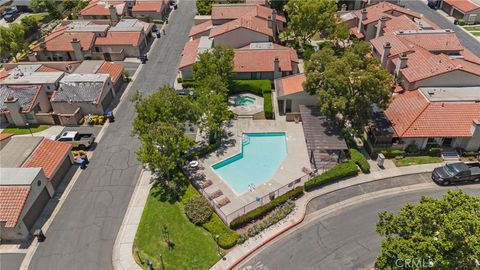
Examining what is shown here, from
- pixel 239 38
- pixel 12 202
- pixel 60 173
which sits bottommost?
pixel 60 173

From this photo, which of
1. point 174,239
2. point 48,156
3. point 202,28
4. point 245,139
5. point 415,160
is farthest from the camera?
point 202,28

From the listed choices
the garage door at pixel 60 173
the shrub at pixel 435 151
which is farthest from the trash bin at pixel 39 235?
the shrub at pixel 435 151

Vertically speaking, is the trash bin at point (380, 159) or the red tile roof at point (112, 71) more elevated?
the red tile roof at point (112, 71)

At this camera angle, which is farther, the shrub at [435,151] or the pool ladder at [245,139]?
the pool ladder at [245,139]

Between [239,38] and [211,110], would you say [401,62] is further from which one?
[211,110]

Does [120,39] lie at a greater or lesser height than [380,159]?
greater

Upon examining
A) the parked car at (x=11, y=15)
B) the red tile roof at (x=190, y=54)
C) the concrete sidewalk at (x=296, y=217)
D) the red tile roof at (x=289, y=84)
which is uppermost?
the parked car at (x=11, y=15)

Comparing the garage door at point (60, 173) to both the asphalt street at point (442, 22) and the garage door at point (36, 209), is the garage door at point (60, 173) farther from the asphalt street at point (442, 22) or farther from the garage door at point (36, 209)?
the asphalt street at point (442, 22)

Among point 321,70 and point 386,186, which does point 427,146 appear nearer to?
point 386,186

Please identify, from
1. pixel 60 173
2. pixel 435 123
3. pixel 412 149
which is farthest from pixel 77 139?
pixel 435 123
